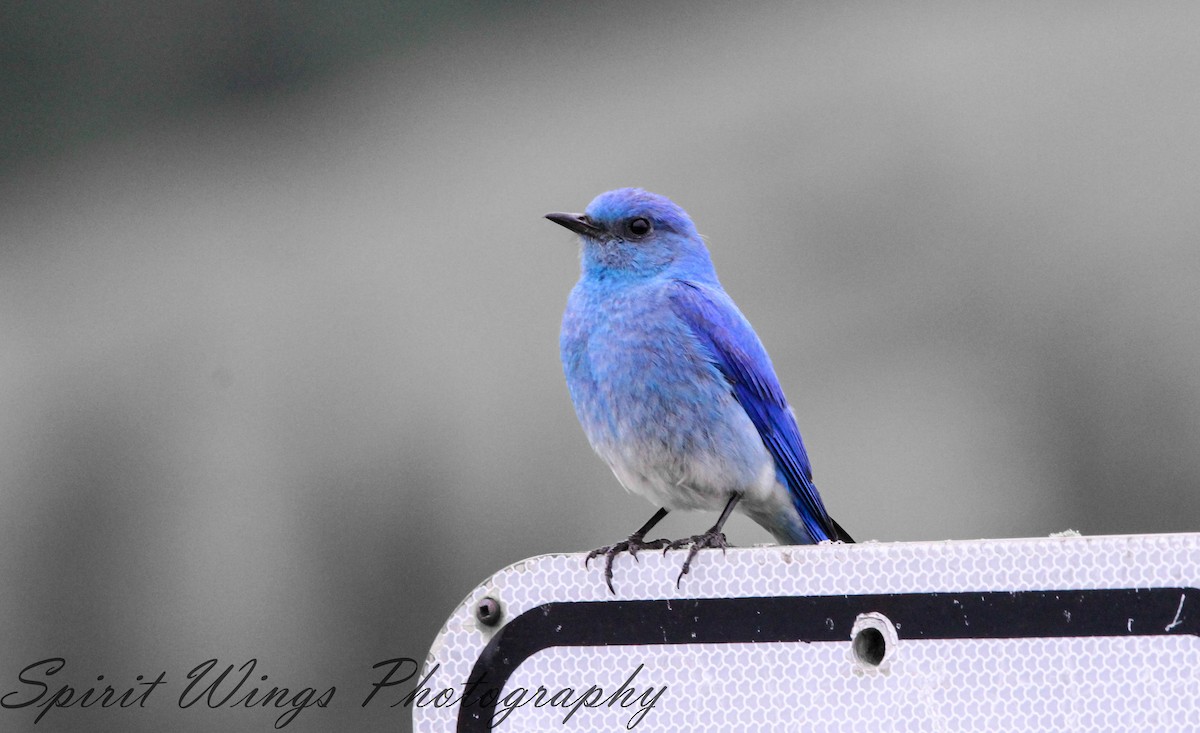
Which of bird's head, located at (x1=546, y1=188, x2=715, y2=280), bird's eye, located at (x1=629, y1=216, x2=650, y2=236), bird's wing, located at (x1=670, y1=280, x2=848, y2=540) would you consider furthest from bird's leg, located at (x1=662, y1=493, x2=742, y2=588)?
bird's eye, located at (x1=629, y1=216, x2=650, y2=236)

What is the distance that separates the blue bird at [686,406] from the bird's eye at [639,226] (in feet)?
0.68

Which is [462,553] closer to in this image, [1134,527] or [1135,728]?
[1134,527]

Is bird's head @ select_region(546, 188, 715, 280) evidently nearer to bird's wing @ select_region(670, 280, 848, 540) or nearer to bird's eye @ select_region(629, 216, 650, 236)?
bird's eye @ select_region(629, 216, 650, 236)

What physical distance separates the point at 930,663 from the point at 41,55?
4200mm

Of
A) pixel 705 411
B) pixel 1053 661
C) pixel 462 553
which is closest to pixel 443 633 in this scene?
pixel 1053 661

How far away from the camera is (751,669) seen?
1530 millimetres

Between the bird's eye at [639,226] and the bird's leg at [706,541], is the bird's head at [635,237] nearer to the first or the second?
the bird's eye at [639,226]

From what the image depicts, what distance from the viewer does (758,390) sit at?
310cm

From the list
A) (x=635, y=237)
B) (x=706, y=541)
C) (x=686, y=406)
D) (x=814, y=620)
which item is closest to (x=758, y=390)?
(x=686, y=406)

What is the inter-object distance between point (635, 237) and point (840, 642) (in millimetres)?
2029

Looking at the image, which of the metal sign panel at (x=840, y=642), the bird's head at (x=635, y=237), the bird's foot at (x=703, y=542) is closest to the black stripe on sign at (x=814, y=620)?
the metal sign panel at (x=840, y=642)

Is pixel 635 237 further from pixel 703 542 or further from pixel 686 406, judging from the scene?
pixel 703 542

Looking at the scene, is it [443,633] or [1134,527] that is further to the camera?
[1134,527]

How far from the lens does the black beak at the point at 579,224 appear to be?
3371mm
